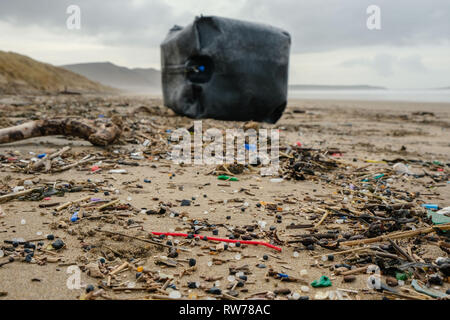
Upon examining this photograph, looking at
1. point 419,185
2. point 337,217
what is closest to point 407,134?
point 419,185

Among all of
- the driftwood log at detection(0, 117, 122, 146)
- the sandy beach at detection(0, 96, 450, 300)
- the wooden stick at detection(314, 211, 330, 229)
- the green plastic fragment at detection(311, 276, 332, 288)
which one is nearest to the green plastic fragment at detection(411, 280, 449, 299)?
the sandy beach at detection(0, 96, 450, 300)

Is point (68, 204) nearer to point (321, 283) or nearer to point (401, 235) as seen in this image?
point (321, 283)

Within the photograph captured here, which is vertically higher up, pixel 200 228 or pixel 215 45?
pixel 215 45

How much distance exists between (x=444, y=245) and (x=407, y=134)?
6760 mm

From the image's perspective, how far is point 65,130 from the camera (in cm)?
517

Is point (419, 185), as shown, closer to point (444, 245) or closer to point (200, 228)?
point (444, 245)

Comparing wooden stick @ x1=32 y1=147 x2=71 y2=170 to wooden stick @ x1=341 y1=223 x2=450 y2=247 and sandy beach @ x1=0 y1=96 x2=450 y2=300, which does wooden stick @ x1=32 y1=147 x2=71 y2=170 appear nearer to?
sandy beach @ x1=0 y1=96 x2=450 y2=300

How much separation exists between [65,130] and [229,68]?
3800 millimetres

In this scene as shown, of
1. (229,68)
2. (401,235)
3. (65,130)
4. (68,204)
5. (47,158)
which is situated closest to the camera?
(401,235)

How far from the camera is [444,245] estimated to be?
2354 millimetres

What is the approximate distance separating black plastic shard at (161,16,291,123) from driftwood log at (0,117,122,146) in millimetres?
3104

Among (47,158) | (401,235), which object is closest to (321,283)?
(401,235)
